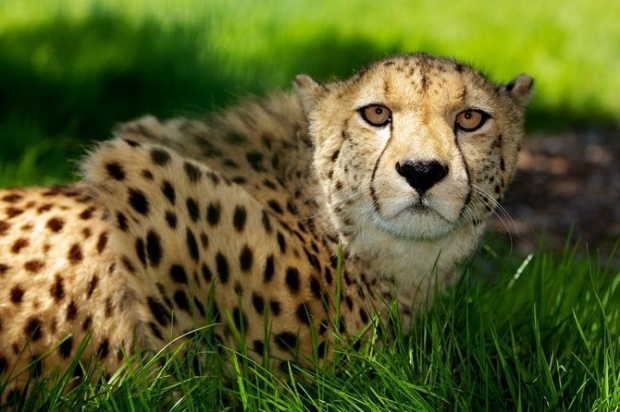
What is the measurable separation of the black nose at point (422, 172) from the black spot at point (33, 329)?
99cm

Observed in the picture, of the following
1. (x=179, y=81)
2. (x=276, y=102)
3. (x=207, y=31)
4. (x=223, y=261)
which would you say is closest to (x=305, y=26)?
(x=207, y=31)

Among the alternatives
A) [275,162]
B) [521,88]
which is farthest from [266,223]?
[521,88]

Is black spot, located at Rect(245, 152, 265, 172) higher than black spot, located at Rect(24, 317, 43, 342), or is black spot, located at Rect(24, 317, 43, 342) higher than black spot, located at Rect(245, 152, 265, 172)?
black spot, located at Rect(245, 152, 265, 172)

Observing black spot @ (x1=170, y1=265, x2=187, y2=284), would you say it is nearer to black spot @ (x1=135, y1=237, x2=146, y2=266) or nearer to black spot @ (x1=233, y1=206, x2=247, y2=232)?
black spot @ (x1=135, y1=237, x2=146, y2=266)

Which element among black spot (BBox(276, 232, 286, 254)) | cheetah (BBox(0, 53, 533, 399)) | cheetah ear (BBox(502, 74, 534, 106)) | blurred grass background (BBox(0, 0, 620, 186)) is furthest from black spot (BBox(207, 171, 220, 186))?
blurred grass background (BBox(0, 0, 620, 186))

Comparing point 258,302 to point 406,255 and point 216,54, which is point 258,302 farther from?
point 216,54

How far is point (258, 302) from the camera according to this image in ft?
9.78

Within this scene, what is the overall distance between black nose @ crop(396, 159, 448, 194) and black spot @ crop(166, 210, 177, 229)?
604 mm

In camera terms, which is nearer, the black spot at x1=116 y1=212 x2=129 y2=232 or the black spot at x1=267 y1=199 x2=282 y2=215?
the black spot at x1=116 y1=212 x2=129 y2=232

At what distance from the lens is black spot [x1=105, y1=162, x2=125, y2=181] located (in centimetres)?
302

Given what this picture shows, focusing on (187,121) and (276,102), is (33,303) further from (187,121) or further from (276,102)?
(276,102)

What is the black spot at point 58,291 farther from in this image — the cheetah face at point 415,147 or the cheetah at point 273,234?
the cheetah face at point 415,147

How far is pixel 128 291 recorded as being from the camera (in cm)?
291

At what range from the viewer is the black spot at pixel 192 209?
3.00 meters
